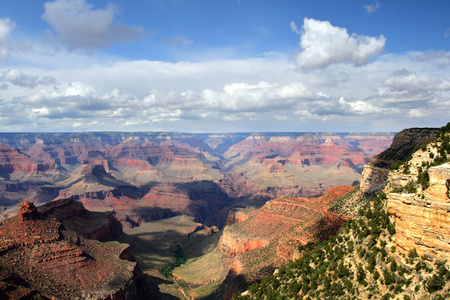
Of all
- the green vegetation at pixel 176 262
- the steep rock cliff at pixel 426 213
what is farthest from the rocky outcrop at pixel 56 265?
the steep rock cliff at pixel 426 213

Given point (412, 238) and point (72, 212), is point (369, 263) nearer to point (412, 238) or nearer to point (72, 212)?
point (412, 238)

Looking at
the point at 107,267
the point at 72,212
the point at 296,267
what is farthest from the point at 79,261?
the point at 296,267

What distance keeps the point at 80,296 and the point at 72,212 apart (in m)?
47.8

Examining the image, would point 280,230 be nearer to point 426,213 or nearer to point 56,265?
point 56,265

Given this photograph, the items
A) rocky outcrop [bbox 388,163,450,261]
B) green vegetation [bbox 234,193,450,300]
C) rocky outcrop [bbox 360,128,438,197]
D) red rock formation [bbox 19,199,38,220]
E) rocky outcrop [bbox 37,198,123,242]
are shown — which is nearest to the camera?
rocky outcrop [bbox 388,163,450,261]

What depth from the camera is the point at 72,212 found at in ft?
301

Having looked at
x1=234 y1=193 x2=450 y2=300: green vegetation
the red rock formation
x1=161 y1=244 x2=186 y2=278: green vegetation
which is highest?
x1=234 y1=193 x2=450 y2=300: green vegetation

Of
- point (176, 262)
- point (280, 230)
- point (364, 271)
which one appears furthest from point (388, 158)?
point (176, 262)

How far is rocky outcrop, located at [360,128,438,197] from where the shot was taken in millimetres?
48469

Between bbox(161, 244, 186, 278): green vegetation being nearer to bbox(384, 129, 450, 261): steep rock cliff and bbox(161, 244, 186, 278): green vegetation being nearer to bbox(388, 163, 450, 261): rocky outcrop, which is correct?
bbox(384, 129, 450, 261): steep rock cliff

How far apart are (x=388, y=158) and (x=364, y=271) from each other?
3455 cm

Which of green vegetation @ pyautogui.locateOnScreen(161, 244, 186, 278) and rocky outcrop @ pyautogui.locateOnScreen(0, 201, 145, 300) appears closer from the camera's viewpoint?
rocky outcrop @ pyautogui.locateOnScreen(0, 201, 145, 300)

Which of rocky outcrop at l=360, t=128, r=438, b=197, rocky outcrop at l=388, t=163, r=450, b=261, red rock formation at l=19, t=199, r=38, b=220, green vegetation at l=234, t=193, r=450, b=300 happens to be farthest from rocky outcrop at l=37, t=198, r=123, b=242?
rocky outcrop at l=388, t=163, r=450, b=261

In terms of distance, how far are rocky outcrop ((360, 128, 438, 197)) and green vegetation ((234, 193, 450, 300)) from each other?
952 inches
